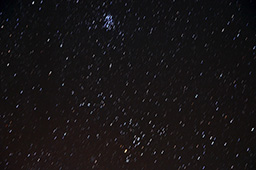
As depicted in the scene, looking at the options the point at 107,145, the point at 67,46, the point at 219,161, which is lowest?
the point at 219,161

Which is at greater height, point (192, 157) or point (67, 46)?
point (67, 46)

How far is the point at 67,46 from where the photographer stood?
32cm

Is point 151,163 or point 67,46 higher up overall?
point 67,46

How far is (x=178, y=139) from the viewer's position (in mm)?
329

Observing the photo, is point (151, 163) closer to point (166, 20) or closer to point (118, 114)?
point (118, 114)

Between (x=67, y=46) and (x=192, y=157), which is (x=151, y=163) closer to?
(x=192, y=157)

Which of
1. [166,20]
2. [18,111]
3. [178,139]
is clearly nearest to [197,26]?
[166,20]

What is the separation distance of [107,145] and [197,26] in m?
0.19

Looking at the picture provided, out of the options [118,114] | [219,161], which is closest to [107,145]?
[118,114]

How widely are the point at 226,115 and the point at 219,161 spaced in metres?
0.06

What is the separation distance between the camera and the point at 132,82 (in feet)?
1.05

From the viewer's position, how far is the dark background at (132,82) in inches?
12.2

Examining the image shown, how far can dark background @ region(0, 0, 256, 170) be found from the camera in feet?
1.02

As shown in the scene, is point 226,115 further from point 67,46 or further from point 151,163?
point 67,46
